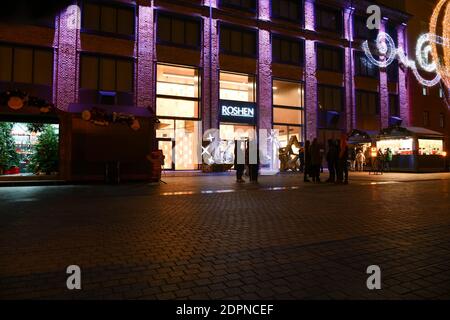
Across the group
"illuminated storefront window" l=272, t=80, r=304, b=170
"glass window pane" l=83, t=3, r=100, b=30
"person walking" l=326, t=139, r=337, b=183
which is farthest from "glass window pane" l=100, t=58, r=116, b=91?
"person walking" l=326, t=139, r=337, b=183

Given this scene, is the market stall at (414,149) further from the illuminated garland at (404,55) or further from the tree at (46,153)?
the tree at (46,153)

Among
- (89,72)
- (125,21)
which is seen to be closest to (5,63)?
(89,72)

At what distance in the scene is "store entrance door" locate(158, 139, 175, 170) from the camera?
76.9 ft

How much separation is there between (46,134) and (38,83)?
588 cm

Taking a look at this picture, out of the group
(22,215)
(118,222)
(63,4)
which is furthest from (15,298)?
(22,215)

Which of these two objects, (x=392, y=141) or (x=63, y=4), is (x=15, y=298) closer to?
(x=63, y=4)

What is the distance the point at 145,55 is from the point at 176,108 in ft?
12.8

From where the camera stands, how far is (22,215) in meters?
6.79

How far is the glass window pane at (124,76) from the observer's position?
21812mm

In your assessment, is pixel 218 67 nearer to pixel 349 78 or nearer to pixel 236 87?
pixel 236 87

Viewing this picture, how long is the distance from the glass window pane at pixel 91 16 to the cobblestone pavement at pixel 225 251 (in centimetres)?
1651

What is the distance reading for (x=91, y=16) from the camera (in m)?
21.2

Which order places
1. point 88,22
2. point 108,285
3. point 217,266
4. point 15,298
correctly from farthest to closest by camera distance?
point 88,22, point 217,266, point 108,285, point 15,298

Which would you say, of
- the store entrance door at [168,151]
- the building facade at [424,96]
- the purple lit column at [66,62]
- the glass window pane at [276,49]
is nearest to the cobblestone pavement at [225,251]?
the purple lit column at [66,62]
